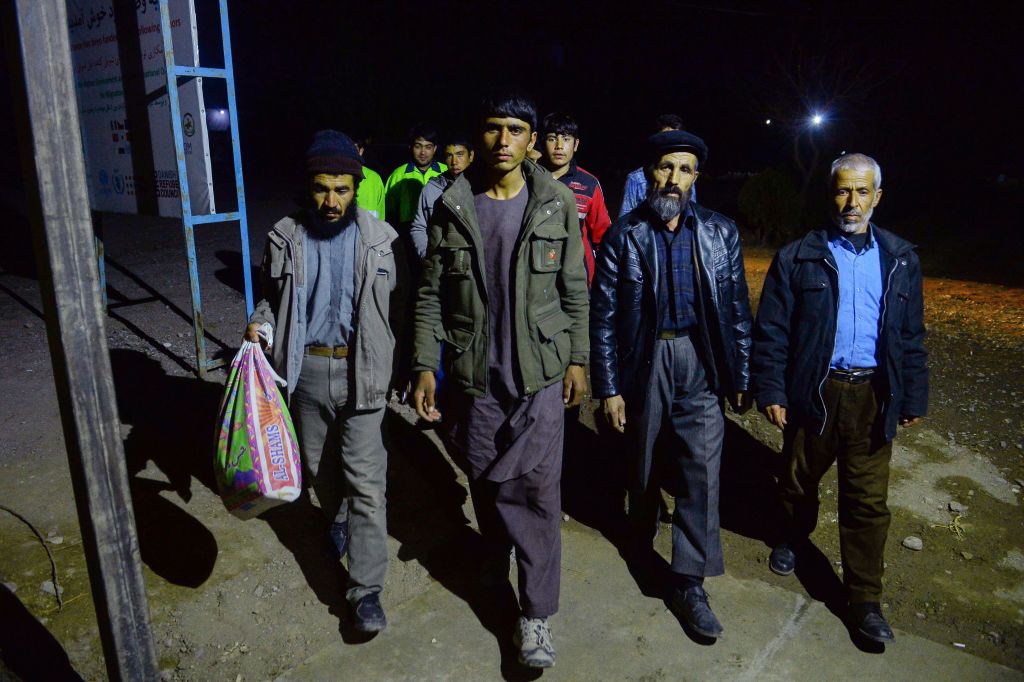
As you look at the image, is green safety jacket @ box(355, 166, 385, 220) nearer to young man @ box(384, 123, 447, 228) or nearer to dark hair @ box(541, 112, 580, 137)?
young man @ box(384, 123, 447, 228)

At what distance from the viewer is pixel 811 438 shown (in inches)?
133

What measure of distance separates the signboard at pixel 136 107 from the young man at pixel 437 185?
1493 mm

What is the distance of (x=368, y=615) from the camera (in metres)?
3.16

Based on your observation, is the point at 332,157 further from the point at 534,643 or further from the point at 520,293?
the point at 534,643

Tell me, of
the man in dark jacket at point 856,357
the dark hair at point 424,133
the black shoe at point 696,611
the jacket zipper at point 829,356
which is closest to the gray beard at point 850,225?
the man in dark jacket at point 856,357

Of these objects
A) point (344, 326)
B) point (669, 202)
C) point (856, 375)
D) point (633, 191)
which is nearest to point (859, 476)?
point (856, 375)

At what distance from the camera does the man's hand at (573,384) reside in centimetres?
312

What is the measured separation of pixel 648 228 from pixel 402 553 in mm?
2013

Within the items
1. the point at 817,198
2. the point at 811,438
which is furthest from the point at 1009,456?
the point at 817,198

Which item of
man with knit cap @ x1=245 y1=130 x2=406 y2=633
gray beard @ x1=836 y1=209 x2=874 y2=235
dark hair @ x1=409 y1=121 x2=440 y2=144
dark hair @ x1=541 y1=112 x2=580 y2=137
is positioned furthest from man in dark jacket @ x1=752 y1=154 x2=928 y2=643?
dark hair @ x1=409 y1=121 x2=440 y2=144

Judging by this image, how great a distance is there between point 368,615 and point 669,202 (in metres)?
2.13

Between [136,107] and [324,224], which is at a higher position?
[136,107]

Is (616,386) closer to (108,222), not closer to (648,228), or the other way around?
(648,228)

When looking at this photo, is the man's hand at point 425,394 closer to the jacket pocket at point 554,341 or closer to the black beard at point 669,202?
the jacket pocket at point 554,341
